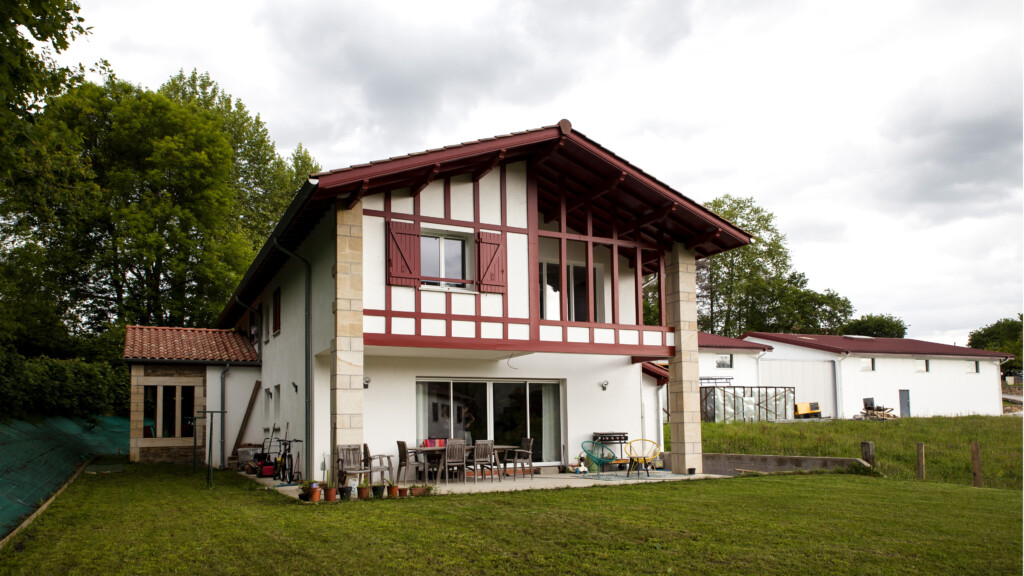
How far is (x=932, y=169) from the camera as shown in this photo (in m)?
11.8

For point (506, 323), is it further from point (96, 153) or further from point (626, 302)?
point (96, 153)

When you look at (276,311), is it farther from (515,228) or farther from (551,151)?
(551,151)

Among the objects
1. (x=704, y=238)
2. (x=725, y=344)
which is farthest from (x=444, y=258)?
(x=725, y=344)

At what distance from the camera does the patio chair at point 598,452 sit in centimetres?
1536

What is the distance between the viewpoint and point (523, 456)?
14.9 metres

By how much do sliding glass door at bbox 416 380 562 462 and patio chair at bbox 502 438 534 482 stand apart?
280mm

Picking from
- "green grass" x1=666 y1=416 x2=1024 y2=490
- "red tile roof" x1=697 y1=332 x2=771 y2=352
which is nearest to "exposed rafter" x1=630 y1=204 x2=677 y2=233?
"green grass" x1=666 y1=416 x2=1024 y2=490

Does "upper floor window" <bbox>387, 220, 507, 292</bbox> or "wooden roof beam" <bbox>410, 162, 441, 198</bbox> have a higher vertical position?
"wooden roof beam" <bbox>410, 162, 441, 198</bbox>

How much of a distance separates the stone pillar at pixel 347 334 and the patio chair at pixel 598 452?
18.9ft

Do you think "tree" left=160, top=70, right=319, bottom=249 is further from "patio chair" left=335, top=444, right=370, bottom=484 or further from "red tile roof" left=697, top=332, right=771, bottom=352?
"patio chair" left=335, top=444, right=370, bottom=484

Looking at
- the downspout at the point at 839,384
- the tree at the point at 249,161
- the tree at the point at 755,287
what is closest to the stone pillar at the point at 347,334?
the tree at the point at 249,161

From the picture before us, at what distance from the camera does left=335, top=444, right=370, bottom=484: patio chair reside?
1103 centimetres

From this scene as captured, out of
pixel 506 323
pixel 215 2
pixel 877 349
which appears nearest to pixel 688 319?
pixel 506 323

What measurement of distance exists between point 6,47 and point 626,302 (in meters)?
12.4
